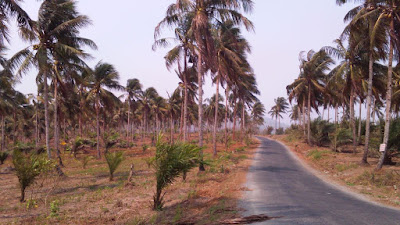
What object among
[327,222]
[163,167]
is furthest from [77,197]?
[327,222]

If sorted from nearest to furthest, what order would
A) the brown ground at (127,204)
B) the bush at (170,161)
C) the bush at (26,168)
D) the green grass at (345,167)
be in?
the brown ground at (127,204) < the bush at (170,161) < the bush at (26,168) < the green grass at (345,167)

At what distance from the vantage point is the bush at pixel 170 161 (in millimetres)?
7449

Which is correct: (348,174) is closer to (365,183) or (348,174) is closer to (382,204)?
(365,183)

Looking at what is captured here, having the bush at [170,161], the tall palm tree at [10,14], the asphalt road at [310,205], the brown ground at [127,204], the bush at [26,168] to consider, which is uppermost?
the tall palm tree at [10,14]

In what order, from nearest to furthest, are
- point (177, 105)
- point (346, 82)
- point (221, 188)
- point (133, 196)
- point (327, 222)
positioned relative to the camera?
point (327, 222)
point (133, 196)
point (221, 188)
point (346, 82)
point (177, 105)

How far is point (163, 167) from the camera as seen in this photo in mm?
7461

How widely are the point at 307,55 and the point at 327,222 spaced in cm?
3101

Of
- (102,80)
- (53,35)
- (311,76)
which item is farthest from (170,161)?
(311,76)

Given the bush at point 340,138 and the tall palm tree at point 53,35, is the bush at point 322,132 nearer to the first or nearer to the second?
the bush at point 340,138

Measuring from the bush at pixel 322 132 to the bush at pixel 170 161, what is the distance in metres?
28.8

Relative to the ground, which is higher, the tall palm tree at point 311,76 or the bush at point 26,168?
the tall palm tree at point 311,76

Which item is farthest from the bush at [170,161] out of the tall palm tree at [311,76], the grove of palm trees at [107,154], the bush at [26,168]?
the tall palm tree at [311,76]

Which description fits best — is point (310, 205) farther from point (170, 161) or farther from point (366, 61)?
point (366, 61)

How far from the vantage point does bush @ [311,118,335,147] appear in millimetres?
32969
